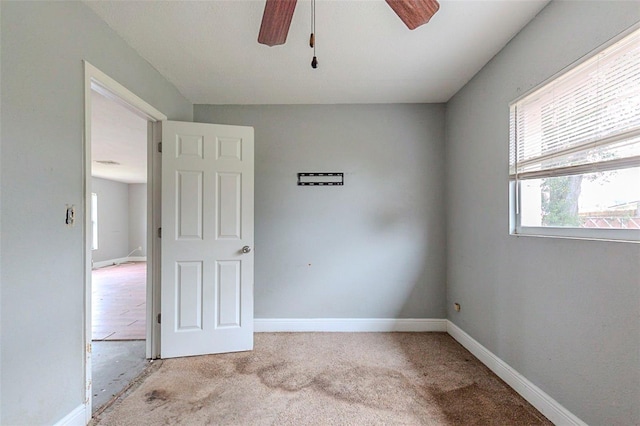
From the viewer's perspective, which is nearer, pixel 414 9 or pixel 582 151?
pixel 414 9

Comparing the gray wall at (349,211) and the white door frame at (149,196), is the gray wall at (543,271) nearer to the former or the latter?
the gray wall at (349,211)

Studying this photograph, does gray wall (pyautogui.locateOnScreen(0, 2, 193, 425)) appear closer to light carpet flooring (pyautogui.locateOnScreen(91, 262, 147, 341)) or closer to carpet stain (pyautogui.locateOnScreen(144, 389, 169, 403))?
carpet stain (pyautogui.locateOnScreen(144, 389, 169, 403))

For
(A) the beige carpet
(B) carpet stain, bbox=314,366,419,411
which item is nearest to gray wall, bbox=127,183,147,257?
(A) the beige carpet

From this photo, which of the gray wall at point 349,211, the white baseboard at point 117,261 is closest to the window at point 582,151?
the gray wall at point 349,211

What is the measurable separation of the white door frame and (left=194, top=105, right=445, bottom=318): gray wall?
0.81m

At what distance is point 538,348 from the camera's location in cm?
166

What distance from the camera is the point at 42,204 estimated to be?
1.36 metres

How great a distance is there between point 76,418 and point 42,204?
121cm

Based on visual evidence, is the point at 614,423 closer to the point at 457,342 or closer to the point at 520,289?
the point at 520,289

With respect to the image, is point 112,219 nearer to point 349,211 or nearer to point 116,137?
point 116,137

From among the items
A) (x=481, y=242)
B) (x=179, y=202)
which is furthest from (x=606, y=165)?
(x=179, y=202)

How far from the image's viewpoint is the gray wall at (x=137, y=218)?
8.15m

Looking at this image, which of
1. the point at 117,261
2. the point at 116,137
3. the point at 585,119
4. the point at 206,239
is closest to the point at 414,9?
the point at 585,119

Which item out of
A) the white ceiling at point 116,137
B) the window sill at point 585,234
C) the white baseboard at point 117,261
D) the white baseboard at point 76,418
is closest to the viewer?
the window sill at point 585,234
